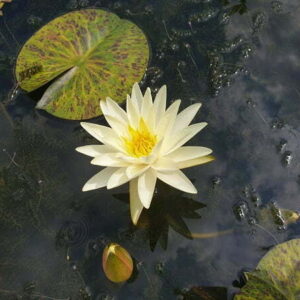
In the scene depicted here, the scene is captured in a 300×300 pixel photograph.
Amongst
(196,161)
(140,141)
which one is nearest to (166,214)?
(196,161)

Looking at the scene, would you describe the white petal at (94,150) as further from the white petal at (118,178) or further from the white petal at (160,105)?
the white petal at (160,105)

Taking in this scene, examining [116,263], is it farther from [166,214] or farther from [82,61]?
[82,61]

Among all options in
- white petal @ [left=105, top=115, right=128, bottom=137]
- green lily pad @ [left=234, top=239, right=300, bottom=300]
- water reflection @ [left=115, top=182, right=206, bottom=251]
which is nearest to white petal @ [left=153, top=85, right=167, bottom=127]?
white petal @ [left=105, top=115, right=128, bottom=137]

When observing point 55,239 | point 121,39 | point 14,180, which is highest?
point 121,39

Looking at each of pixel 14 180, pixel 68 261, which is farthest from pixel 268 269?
pixel 14 180

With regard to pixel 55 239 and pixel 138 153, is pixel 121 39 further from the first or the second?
pixel 55 239
